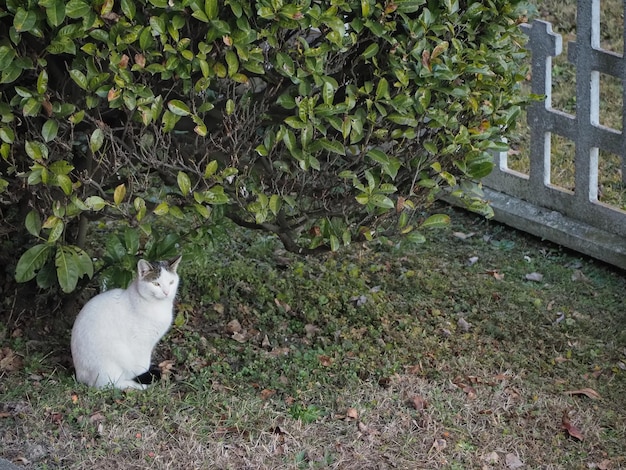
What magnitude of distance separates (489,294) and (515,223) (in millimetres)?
1041

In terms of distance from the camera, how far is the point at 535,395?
441cm

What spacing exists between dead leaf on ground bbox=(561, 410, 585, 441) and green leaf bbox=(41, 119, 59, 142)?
8.76ft

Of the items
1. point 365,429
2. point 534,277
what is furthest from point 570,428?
point 534,277

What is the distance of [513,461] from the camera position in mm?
3982

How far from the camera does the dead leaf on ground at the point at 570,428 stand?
4.15 m

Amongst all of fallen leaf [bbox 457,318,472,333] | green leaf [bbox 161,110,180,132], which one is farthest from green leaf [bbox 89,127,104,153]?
fallen leaf [bbox 457,318,472,333]

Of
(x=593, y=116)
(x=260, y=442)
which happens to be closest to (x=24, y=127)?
(x=260, y=442)

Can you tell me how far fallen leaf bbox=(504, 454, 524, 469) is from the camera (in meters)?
3.96

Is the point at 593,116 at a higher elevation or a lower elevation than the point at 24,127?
lower

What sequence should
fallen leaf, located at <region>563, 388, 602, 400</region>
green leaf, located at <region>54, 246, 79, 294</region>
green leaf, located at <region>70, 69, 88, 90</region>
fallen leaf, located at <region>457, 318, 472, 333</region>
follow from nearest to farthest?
green leaf, located at <region>70, 69, 88, 90</region> → green leaf, located at <region>54, 246, 79, 294</region> → fallen leaf, located at <region>563, 388, 602, 400</region> → fallen leaf, located at <region>457, 318, 472, 333</region>

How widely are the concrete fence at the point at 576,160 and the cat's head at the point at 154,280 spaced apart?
2826 millimetres

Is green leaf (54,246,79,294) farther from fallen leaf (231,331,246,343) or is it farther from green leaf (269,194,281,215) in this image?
fallen leaf (231,331,246,343)

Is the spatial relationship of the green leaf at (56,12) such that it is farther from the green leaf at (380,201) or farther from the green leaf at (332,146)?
the green leaf at (380,201)

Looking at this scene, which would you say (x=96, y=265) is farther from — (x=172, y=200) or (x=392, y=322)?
(x=392, y=322)
